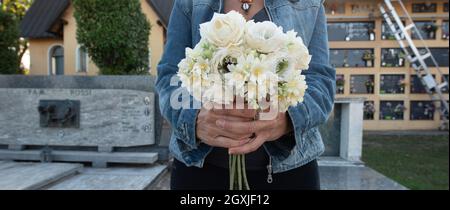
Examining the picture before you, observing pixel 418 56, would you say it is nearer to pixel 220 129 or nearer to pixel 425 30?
pixel 425 30

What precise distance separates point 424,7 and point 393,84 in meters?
3.88

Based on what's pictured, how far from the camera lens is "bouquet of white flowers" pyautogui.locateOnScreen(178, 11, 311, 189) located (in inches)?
43.8

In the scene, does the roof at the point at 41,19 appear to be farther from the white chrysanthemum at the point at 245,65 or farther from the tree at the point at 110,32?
the white chrysanthemum at the point at 245,65

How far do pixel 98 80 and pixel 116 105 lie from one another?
0.66 meters

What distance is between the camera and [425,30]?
1730 centimetres

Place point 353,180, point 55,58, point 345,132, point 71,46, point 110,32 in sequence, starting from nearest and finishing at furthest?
point 353,180
point 345,132
point 110,32
point 71,46
point 55,58

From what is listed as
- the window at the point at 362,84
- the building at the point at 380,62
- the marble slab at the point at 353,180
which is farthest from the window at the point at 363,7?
the marble slab at the point at 353,180

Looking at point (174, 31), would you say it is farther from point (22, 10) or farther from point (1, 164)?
point (22, 10)

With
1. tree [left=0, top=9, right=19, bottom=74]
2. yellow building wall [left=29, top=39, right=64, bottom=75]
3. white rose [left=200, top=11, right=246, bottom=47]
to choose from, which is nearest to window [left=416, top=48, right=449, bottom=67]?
tree [left=0, top=9, right=19, bottom=74]

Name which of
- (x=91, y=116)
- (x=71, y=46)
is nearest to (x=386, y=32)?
(x=71, y=46)

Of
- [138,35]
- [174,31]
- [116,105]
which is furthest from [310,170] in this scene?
[138,35]

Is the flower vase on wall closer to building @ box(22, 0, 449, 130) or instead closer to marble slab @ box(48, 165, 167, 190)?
building @ box(22, 0, 449, 130)
